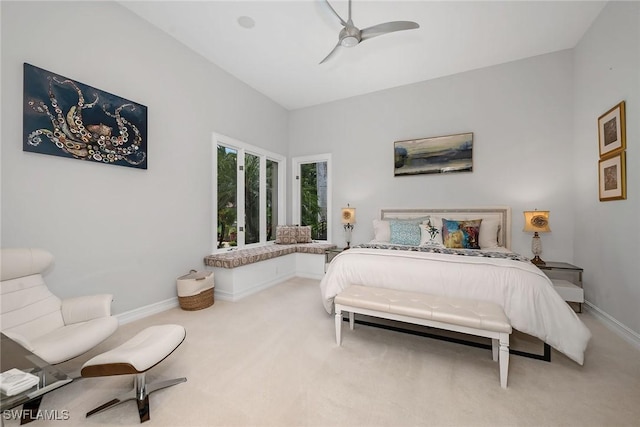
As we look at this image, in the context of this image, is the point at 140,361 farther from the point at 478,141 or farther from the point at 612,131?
the point at 478,141

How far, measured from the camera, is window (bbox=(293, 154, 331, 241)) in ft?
16.9

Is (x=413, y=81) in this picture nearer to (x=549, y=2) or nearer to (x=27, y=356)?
(x=549, y=2)

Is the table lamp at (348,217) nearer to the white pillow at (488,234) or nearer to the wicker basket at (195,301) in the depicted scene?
the white pillow at (488,234)

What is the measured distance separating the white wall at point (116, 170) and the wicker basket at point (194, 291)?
9.7 inches

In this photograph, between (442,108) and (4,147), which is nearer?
(4,147)

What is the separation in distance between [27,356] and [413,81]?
5249 mm

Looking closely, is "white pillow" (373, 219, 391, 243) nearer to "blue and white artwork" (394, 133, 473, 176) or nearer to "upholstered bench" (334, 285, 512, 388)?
"blue and white artwork" (394, 133, 473, 176)

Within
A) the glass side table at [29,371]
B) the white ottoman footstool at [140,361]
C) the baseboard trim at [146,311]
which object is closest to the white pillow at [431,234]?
the white ottoman footstool at [140,361]

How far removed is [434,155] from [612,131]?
6.42 feet

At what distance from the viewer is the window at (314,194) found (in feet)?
16.9

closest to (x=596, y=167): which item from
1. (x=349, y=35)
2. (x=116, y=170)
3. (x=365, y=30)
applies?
(x=365, y=30)

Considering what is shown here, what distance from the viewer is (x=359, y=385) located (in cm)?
173

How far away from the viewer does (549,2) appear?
270 centimetres

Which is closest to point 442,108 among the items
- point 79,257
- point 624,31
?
point 624,31
